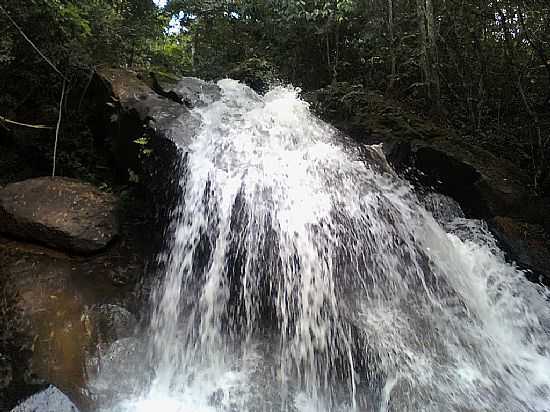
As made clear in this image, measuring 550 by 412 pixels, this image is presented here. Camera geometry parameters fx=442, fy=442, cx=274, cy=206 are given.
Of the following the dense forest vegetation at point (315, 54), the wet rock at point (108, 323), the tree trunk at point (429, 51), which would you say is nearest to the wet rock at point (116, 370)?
the wet rock at point (108, 323)

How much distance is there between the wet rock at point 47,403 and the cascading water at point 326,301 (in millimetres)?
597

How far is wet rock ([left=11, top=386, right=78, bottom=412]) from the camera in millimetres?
3617

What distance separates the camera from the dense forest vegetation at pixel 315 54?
23.0 ft

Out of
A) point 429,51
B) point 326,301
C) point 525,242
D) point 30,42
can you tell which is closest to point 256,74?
point 429,51

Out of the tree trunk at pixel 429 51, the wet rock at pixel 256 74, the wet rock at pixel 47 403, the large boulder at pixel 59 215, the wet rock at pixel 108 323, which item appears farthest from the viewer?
the wet rock at pixel 256 74

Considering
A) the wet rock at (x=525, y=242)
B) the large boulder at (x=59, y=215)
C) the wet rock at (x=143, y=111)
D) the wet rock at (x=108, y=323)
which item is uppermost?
the wet rock at (x=143, y=111)

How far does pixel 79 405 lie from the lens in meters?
4.02

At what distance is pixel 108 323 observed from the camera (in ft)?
15.9

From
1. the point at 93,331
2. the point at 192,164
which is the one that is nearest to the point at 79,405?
the point at 93,331

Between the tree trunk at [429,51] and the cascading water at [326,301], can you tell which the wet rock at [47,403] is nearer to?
the cascading water at [326,301]

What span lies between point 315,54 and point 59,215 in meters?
7.48

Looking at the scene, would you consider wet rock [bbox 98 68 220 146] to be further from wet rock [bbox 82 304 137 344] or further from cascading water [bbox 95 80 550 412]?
wet rock [bbox 82 304 137 344]

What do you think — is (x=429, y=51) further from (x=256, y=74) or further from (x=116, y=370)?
(x=116, y=370)

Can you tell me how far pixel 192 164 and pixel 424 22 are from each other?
5622 mm
